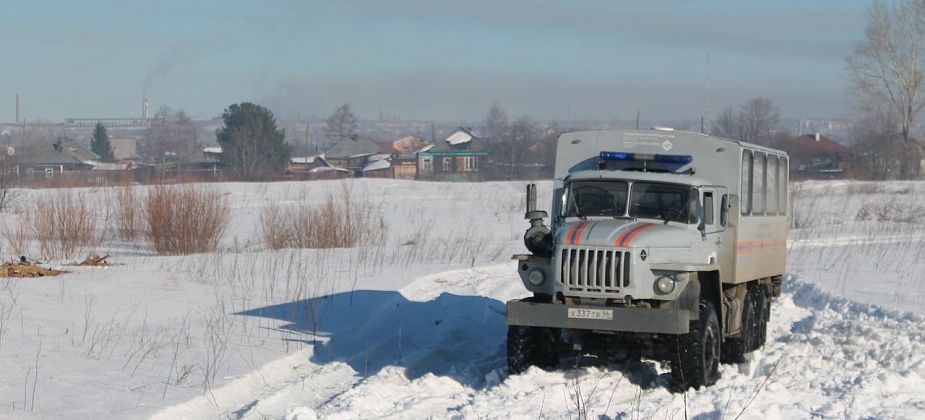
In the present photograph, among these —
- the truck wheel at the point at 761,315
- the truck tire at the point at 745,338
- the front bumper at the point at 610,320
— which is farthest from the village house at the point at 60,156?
the front bumper at the point at 610,320

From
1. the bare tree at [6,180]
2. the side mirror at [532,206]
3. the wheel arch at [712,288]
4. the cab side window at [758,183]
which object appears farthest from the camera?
the bare tree at [6,180]

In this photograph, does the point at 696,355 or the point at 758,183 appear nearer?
the point at 696,355

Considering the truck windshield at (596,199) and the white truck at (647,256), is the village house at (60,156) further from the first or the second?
the truck windshield at (596,199)

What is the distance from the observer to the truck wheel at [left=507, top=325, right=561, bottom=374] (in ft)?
35.6

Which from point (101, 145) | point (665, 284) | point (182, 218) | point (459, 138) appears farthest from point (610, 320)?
point (101, 145)

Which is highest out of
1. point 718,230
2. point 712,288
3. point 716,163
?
point 716,163

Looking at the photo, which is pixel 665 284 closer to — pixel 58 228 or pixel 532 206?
pixel 532 206

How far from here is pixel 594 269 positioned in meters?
10.3

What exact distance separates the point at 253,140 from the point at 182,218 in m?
57.7

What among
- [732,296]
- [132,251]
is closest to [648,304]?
[732,296]

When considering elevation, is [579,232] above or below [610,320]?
above

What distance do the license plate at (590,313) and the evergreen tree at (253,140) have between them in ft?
242

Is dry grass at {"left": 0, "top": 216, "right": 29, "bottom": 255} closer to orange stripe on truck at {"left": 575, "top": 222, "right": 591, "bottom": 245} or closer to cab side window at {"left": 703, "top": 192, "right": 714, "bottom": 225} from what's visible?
orange stripe on truck at {"left": 575, "top": 222, "right": 591, "bottom": 245}

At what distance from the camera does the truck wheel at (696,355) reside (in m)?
10.4
